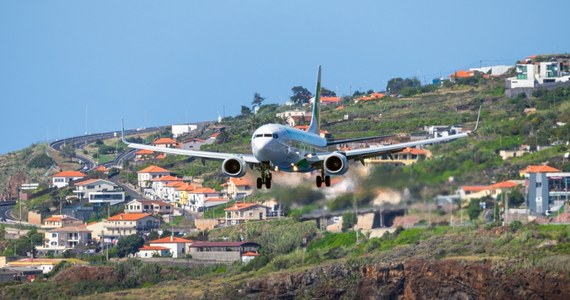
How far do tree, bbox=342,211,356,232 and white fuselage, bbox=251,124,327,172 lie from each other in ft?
126

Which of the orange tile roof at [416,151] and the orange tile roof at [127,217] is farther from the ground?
the orange tile roof at [416,151]

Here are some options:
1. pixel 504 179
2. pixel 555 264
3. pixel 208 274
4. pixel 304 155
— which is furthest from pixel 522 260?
pixel 304 155

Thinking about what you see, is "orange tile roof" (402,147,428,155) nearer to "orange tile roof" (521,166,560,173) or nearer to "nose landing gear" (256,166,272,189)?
"orange tile roof" (521,166,560,173)

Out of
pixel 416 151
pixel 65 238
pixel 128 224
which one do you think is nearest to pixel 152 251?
pixel 65 238

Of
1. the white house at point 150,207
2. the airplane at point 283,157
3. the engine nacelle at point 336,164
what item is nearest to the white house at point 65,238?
the white house at point 150,207

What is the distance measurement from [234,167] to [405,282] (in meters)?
58.0

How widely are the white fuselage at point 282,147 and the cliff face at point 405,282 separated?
48.3 meters

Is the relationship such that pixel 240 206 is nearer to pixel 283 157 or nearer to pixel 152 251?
pixel 152 251

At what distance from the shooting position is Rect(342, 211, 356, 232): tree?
12356 centimetres

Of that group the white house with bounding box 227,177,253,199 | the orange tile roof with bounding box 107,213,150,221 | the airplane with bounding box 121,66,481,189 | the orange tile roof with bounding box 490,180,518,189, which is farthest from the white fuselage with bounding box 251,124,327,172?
the orange tile roof with bounding box 107,213,150,221

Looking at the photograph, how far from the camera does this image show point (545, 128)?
188 metres

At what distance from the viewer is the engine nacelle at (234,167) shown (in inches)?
3044

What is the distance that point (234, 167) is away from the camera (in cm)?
7744

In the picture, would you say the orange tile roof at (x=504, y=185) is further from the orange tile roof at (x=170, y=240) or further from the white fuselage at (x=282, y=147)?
the white fuselage at (x=282, y=147)
